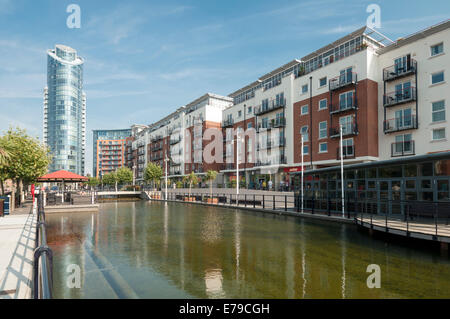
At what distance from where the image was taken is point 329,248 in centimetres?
980

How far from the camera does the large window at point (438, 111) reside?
80.4 ft

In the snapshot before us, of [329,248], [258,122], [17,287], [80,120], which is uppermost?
[80,120]

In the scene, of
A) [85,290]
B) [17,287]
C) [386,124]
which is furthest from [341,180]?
[17,287]

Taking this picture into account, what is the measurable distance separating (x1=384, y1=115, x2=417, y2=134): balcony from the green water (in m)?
18.3

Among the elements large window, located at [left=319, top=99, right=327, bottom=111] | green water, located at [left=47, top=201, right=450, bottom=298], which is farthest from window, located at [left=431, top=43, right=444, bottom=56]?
green water, located at [left=47, top=201, right=450, bottom=298]

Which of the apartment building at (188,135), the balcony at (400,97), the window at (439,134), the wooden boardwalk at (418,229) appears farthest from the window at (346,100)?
the apartment building at (188,135)

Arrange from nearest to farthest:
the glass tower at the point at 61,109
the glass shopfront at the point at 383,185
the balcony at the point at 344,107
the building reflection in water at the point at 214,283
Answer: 1. the building reflection in water at the point at 214,283
2. the glass shopfront at the point at 383,185
3. the balcony at the point at 344,107
4. the glass tower at the point at 61,109

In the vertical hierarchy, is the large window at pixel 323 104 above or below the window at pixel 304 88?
below

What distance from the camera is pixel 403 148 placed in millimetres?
26891

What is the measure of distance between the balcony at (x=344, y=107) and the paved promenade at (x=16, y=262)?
2918cm

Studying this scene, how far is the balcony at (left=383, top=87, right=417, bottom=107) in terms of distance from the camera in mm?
26062

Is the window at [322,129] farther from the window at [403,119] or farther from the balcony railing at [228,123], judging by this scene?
the balcony railing at [228,123]
